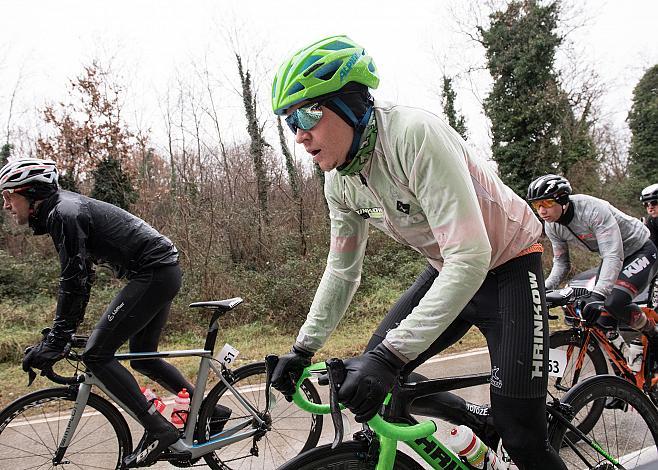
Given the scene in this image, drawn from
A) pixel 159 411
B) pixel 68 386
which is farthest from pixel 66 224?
pixel 159 411

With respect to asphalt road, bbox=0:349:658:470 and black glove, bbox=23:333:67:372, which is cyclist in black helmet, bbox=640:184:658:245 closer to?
asphalt road, bbox=0:349:658:470

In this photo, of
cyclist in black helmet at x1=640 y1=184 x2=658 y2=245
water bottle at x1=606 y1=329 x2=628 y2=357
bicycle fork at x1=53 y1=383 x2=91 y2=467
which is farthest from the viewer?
cyclist in black helmet at x1=640 y1=184 x2=658 y2=245

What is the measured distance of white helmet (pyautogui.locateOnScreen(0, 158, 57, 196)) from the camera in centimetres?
319

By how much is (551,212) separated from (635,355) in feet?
4.67

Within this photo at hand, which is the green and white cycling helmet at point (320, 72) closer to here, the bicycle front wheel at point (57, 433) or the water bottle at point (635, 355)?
the bicycle front wheel at point (57, 433)

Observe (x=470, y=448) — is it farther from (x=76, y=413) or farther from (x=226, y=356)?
(x=76, y=413)

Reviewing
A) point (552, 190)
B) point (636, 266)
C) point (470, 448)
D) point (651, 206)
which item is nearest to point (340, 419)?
point (470, 448)

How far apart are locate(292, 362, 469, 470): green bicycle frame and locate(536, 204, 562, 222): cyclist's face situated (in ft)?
9.82

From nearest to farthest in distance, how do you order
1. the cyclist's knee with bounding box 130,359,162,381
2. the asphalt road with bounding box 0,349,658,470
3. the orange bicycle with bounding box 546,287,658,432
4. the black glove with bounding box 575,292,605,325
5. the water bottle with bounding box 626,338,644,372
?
the asphalt road with bounding box 0,349,658,470 < the cyclist's knee with bounding box 130,359,162,381 < the black glove with bounding box 575,292,605,325 < the orange bicycle with bounding box 546,287,658,432 < the water bottle with bounding box 626,338,644,372

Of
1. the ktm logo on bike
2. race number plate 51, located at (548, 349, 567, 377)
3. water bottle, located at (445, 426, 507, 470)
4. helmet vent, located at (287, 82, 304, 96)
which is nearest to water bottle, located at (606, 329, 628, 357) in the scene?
the ktm logo on bike

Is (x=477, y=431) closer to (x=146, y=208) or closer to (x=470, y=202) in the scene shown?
(x=470, y=202)

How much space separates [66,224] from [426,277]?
2.25m

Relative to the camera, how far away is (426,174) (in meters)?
1.79

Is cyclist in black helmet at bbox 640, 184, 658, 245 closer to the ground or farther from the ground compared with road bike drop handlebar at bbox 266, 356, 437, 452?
farther from the ground
